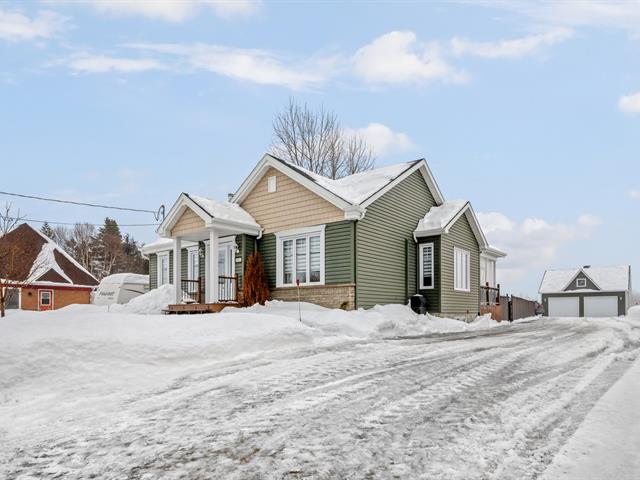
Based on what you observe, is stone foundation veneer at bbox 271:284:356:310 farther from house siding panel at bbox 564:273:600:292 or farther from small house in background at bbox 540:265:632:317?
house siding panel at bbox 564:273:600:292

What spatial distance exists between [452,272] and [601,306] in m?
35.9

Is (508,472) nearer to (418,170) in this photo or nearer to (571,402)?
(571,402)

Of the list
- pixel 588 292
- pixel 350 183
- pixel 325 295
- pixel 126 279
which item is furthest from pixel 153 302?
pixel 588 292

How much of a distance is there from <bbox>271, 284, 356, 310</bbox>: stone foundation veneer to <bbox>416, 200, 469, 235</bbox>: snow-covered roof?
16.1 feet

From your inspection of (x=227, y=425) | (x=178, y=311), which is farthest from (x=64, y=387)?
(x=178, y=311)

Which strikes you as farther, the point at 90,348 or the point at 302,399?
the point at 90,348

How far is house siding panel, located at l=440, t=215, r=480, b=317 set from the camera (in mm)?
19656

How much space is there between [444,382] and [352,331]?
6.85 meters

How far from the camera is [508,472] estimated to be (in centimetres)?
380

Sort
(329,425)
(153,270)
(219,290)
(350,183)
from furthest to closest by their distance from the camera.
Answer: (153,270), (350,183), (219,290), (329,425)

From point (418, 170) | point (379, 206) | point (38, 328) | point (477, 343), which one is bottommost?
point (477, 343)

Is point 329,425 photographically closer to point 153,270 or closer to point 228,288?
point 228,288

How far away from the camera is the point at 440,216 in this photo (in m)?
20.4

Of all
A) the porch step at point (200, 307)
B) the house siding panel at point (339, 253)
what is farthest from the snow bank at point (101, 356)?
the porch step at point (200, 307)
